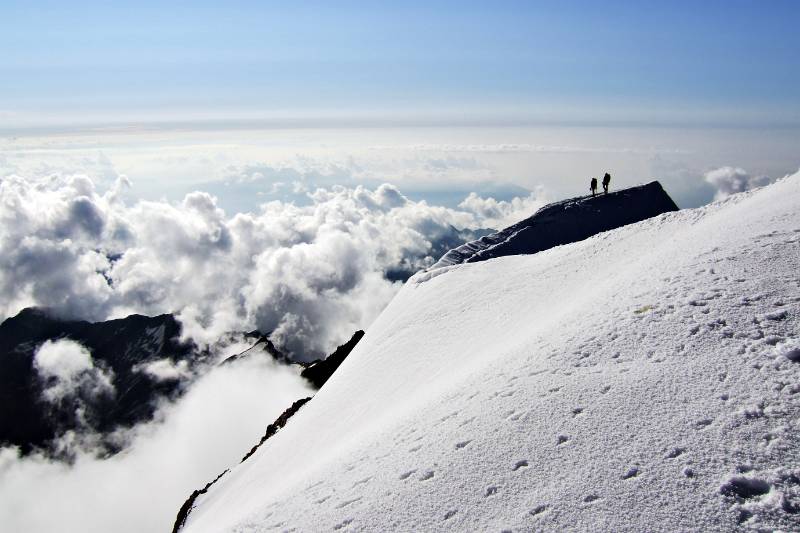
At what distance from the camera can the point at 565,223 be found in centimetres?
12062

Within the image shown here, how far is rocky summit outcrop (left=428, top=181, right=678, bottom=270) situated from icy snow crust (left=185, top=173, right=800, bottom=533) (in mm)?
83172

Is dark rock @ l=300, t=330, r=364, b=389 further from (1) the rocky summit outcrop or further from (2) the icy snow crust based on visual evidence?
(1) the rocky summit outcrop

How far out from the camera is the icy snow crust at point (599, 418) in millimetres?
9078

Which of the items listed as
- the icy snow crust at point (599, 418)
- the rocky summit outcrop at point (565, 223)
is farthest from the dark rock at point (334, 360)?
the rocky summit outcrop at point (565, 223)

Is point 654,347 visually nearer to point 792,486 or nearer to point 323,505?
point 792,486

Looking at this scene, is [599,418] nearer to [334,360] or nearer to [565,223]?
[334,360]

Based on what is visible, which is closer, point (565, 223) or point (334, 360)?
point (334, 360)

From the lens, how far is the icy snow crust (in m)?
9.08

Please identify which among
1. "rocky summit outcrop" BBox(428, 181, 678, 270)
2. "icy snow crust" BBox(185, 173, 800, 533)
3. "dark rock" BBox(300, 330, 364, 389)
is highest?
"icy snow crust" BBox(185, 173, 800, 533)

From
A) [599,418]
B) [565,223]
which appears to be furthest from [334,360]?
[565,223]

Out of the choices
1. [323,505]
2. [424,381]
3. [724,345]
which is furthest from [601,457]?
[424,381]

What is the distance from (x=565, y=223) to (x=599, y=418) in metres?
116

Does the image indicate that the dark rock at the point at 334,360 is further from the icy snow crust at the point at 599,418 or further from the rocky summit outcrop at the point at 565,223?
the rocky summit outcrop at the point at 565,223

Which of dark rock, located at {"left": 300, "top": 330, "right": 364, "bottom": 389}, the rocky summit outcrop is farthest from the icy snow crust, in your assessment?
the rocky summit outcrop
